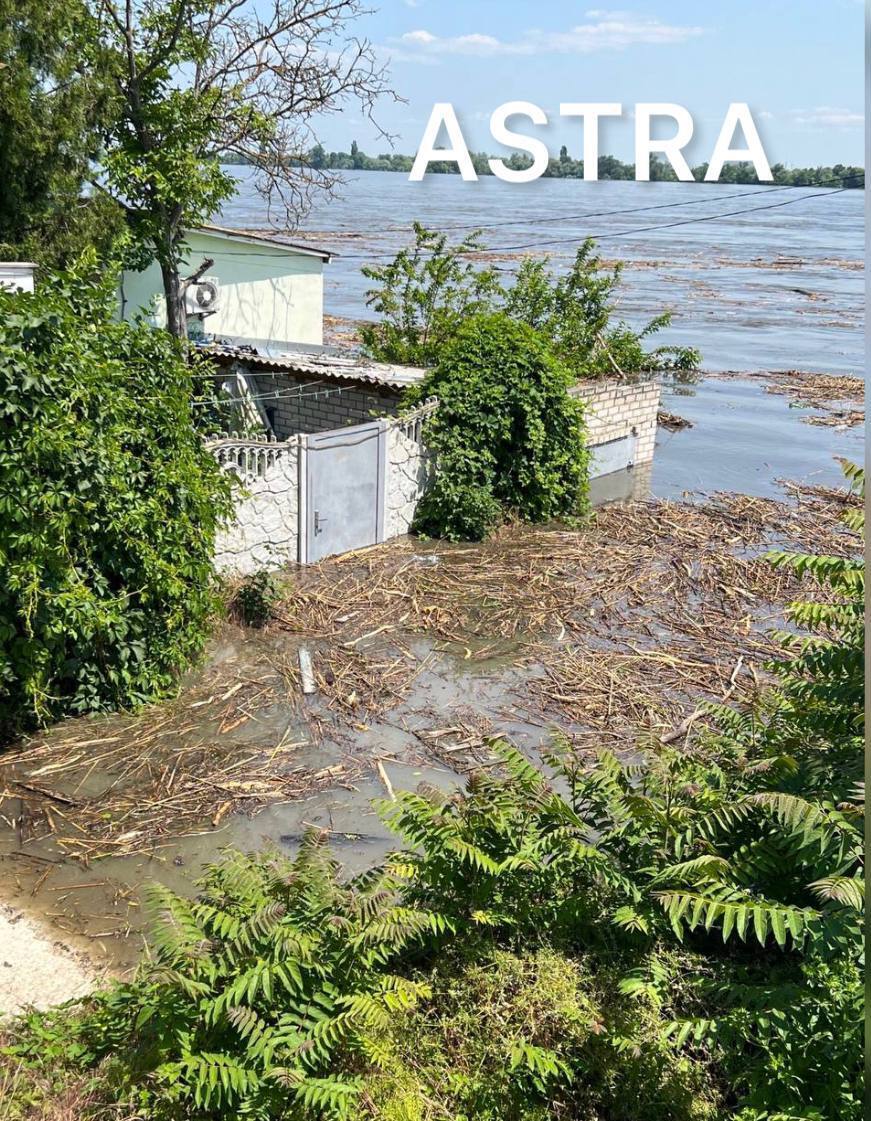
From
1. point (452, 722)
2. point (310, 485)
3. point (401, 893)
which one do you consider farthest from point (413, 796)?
point (310, 485)

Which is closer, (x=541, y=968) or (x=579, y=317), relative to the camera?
(x=541, y=968)

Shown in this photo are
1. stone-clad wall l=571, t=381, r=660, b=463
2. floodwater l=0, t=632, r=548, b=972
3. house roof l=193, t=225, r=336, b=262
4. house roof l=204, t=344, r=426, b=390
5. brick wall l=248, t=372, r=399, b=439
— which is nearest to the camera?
floodwater l=0, t=632, r=548, b=972

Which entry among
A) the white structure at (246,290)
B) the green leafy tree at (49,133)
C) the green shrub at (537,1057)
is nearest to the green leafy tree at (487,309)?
the white structure at (246,290)

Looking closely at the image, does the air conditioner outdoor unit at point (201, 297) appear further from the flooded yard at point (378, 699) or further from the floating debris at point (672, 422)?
the flooded yard at point (378, 699)

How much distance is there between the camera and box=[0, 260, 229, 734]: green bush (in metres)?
7.35

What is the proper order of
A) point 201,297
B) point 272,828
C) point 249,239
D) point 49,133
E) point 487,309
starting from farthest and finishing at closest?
1. point 249,239
2. point 201,297
3. point 487,309
4. point 49,133
5. point 272,828

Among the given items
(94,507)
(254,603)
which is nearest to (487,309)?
(254,603)

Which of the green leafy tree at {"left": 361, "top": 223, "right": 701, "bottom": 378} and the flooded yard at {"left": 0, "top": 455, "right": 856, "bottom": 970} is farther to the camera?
the green leafy tree at {"left": 361, "top": 223, "right": 701, "bottom": 378}

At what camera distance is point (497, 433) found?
46.8ft

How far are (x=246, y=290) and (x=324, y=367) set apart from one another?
753 cm

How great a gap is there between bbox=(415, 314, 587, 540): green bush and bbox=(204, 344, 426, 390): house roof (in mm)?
949

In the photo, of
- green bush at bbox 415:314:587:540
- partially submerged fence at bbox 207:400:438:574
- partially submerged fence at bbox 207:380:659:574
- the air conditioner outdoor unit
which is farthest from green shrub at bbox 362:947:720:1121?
the air conditioner outdoor unit

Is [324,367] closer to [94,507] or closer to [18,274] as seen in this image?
[18,274]

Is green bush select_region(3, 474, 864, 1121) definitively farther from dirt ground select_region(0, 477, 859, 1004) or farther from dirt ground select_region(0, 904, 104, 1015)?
dirt ground select_region(0, 477, 859, 1004)
